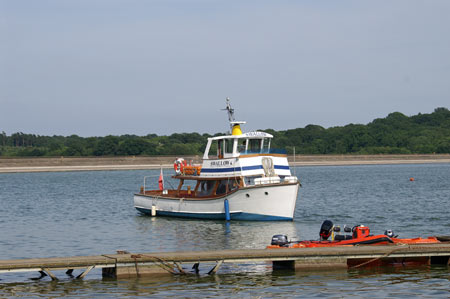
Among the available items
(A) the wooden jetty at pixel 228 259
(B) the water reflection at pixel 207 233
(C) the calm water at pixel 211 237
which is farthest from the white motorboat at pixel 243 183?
(A) the wooden jetty at pixel 228 259

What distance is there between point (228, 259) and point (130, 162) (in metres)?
138

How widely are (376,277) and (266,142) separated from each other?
18356 mm

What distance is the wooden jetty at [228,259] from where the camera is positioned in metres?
21.6

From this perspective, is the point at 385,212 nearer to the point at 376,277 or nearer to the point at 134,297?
the point at 376,277

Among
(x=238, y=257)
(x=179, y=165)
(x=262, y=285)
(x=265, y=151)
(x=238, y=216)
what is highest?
(x=265, y=151)

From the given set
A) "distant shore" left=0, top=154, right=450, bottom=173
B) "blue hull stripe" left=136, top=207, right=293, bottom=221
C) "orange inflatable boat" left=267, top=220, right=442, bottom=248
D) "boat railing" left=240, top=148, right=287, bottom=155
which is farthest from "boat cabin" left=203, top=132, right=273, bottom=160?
"distant shore" left=0, top=154, right=450, bottom=173

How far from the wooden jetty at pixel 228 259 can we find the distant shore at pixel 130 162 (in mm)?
114235

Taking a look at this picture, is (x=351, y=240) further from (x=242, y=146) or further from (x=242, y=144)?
(x=242, y=144)

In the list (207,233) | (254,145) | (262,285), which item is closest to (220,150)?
(254,145)

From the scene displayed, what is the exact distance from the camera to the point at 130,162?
15862 centimetres

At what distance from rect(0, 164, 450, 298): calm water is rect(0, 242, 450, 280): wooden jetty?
47cm

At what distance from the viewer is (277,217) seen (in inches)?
1476

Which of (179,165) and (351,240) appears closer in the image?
(351,240)

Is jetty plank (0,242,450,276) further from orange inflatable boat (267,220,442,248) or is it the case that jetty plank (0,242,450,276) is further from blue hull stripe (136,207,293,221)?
blue hull stripe (136,207,293,221)
